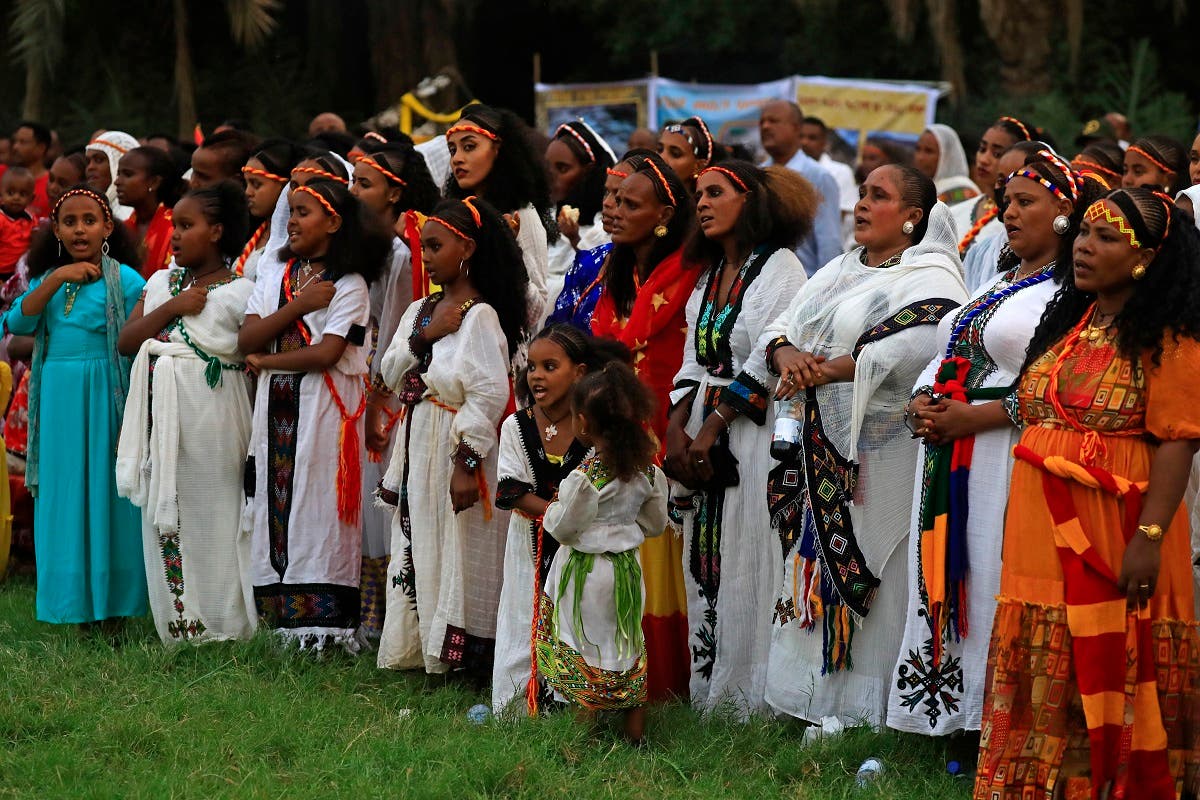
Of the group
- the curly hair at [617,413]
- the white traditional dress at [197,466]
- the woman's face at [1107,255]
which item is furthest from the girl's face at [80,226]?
the woman's face at [1107,255]

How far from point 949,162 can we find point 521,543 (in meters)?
5.39

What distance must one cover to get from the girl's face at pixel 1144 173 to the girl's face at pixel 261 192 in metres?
3.78

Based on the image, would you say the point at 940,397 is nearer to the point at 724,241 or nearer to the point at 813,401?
the point at 813,401

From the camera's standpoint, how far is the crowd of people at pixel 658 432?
167 inches

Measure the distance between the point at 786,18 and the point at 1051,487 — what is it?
1537cm

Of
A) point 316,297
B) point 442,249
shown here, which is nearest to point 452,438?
point 442,249

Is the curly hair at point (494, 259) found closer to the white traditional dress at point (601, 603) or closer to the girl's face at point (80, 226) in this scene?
the white traditional dress at point (601, 603)

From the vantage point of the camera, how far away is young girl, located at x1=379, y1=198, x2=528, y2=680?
5887 millimetres

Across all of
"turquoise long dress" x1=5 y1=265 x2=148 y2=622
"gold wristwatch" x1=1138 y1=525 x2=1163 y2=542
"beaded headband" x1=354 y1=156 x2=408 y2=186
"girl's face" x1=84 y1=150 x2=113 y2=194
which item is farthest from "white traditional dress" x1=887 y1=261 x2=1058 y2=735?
"girl's face" x1=84 y1=150 x2=113 y2=194

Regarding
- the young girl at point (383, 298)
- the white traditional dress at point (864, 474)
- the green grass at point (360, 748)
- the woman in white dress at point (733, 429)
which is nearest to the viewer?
the green grass at point (360, 748)

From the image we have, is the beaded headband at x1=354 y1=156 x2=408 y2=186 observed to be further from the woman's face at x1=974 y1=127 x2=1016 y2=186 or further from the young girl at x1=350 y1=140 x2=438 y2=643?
the woman's face at x1=974 y1=127 x2=1016 y2=186

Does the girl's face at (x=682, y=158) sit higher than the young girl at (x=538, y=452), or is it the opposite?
the girl's face at (x=682, y=158)

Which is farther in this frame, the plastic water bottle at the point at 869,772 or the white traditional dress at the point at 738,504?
the white traditional dress at the point at 738,504

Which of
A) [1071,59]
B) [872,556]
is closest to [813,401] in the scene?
[872,556]
